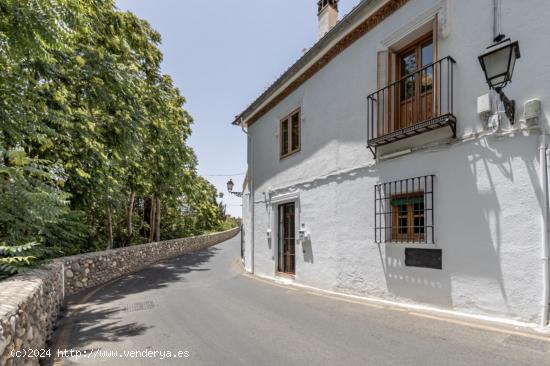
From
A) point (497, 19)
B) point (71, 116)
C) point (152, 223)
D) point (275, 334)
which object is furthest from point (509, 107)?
point (152, 223)

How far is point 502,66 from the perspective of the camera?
14.1ft

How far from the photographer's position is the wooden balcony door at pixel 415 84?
6.02 meters

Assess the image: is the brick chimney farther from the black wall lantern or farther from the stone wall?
the stone wall

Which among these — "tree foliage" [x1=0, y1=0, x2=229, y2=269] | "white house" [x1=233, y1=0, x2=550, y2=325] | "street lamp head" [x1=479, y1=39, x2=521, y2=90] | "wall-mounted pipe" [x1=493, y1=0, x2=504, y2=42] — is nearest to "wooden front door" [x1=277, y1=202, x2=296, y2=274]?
"white house" [x1=233, y1=0, x2=550, y2=325]

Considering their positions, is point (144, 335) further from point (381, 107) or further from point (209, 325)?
point (381, 107)

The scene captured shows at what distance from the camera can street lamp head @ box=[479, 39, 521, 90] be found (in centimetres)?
424

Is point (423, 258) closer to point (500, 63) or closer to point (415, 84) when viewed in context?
point (500, 63)

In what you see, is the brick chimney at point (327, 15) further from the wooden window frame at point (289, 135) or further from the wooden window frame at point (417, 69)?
the wooden window frame at point (417, 69)

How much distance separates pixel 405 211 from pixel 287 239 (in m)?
4.74

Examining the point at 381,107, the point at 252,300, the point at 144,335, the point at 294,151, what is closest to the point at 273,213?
the point at 294,151

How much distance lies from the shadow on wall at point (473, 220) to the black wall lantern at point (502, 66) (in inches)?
20.3

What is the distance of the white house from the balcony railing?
0.09 ft

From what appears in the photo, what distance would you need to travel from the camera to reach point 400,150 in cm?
616

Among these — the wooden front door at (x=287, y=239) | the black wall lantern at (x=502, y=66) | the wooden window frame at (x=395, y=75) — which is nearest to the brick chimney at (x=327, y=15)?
the wooden window frame at (x=395, y=75)
